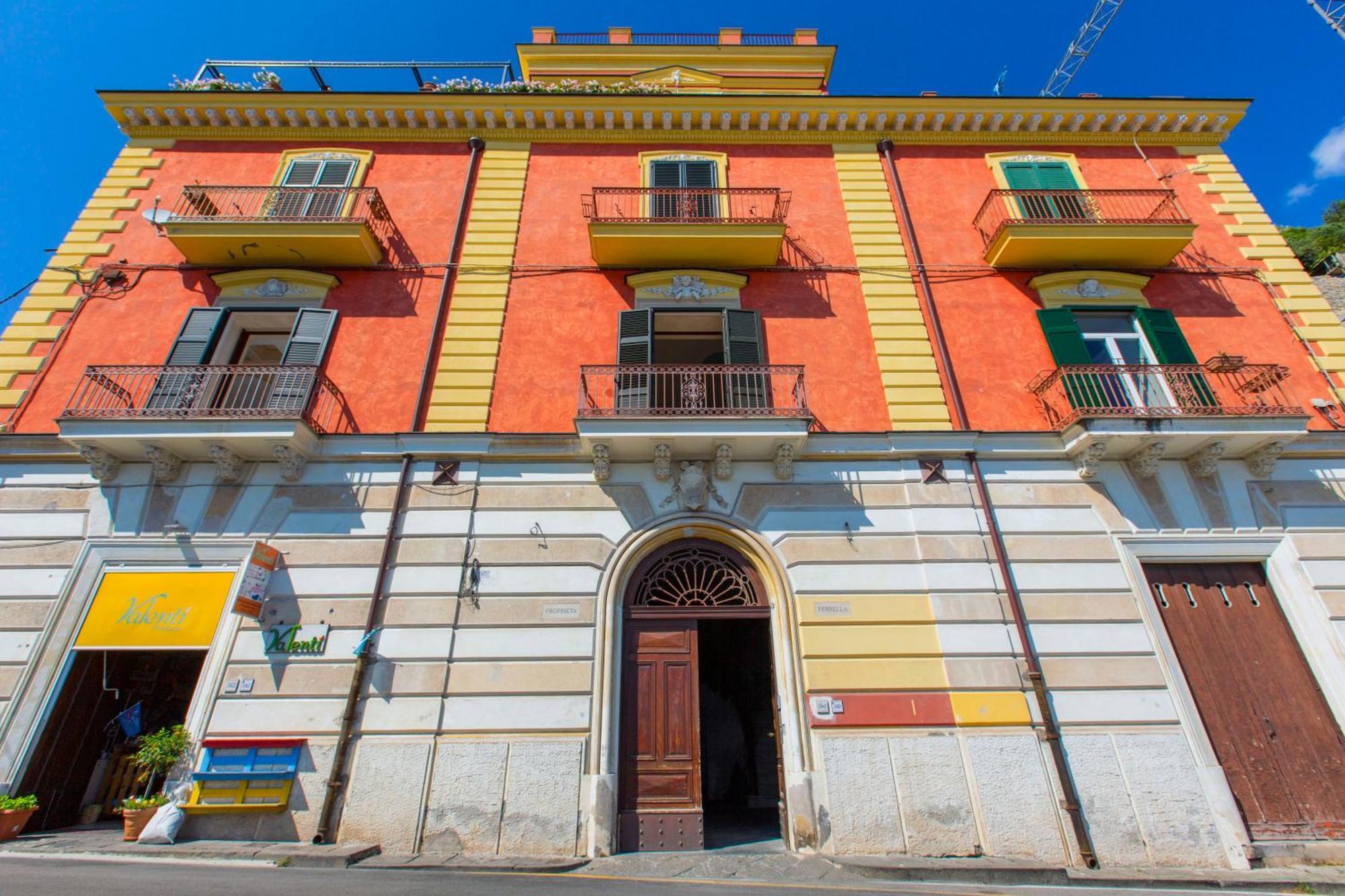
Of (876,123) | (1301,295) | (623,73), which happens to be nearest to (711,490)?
(876,123)

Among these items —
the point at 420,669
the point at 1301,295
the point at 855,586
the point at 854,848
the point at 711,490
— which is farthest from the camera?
the point at 1301,295

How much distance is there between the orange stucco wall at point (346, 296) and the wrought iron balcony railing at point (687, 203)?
111 inches

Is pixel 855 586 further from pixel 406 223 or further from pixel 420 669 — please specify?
pixel 406 223

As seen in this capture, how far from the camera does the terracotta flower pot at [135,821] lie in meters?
6.59

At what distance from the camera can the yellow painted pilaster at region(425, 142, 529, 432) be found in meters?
8.97

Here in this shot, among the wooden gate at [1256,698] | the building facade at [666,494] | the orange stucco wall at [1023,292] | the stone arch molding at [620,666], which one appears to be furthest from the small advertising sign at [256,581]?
the wooden gate at [1256,698]

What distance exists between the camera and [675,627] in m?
8.01

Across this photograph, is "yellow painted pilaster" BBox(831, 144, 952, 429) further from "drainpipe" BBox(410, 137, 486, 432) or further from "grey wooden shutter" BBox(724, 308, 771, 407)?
"drainpipe" BBox(410, 137, 486, 432)

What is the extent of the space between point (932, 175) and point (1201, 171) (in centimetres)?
520

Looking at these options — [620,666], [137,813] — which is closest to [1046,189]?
[620,666]

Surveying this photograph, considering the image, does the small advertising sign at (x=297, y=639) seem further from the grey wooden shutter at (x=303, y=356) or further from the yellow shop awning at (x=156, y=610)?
the grey wooden shutter at (x=303, y=356)

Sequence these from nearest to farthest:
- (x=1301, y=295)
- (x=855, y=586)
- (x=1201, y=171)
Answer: (x=855, y=586)
(x=1301, y=295)
(x=1201, y=171)

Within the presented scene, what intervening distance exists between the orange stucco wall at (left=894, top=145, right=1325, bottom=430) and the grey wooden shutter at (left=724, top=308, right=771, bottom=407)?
3.10 metres

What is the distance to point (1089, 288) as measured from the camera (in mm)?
10211
